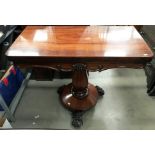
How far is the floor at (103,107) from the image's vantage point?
1.55 meters

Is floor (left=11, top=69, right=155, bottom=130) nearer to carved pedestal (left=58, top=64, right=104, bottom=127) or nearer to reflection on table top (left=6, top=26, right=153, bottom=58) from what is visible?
carved pedestal (left=58, top=64, right=104, bottom=127)

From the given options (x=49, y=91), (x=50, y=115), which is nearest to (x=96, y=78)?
(x=49, y=91)

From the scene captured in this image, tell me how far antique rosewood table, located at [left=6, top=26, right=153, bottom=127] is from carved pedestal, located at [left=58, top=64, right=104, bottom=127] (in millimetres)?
26

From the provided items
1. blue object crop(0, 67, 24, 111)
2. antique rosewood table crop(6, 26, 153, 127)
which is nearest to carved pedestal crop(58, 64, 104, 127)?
antique rosewood table crop(6, 26, 153, 127)

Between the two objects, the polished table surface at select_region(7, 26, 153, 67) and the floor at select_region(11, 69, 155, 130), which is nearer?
the polished table surface at select_region(7, 26, 153, 67)

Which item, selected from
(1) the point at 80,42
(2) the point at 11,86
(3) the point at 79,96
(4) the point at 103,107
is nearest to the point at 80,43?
(1) the point at 80,42

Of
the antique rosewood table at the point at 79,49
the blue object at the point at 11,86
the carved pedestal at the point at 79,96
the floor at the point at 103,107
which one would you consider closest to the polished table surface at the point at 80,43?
the antique rosewood table at the point at 79,49

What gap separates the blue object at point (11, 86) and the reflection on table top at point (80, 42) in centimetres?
51

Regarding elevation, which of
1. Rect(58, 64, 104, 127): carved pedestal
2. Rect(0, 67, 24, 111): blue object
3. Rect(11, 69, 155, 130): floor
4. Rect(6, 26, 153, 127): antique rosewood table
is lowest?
Rect(11, 69, 155, 130): floor

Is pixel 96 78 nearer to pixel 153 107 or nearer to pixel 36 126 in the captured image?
pixel 153 107

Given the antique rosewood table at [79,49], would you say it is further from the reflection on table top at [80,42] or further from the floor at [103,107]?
the floor at [103,107]

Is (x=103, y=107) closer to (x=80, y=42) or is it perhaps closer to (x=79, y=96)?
(x=79, y=96)

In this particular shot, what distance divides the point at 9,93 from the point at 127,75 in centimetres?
144

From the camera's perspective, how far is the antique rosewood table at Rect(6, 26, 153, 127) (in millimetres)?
1108
